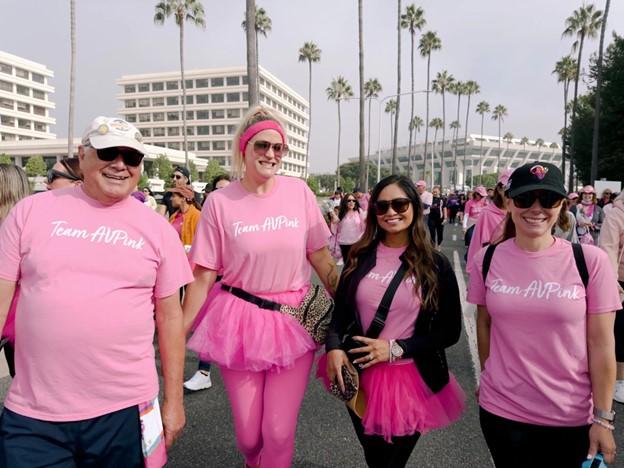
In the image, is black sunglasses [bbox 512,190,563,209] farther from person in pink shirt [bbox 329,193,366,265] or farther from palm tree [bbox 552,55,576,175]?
palm tree [bbox 552,55,576,175]

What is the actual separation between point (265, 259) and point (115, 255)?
808mm

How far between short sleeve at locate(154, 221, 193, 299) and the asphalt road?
1.76 m

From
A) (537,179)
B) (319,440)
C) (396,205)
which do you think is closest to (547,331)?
(537,179)

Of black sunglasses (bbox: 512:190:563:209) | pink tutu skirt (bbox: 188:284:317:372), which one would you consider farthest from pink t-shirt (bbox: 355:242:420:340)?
black sunglasses (bbox: 512:190:563:209)

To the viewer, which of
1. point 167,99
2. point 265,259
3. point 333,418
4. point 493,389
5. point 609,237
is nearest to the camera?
point 493,389

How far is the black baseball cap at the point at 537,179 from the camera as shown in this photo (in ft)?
6.22

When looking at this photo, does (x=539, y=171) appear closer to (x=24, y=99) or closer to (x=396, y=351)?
(x=396, y=351)

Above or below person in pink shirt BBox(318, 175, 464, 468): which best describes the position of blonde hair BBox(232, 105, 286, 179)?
above

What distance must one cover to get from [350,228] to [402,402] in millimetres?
7122

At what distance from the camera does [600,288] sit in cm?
181

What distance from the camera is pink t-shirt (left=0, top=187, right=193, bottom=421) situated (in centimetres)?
161

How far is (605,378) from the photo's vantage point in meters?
1.82

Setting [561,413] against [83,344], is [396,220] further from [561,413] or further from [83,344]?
[83,344]

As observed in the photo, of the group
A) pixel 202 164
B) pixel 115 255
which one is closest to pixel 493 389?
pixel 115 255
